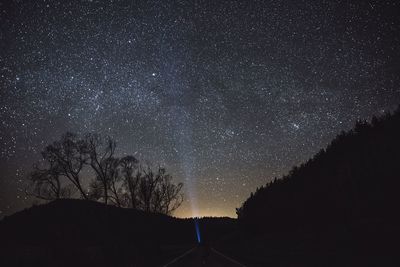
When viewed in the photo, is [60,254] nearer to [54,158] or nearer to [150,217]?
[54,158]

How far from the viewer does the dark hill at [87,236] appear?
18344mm

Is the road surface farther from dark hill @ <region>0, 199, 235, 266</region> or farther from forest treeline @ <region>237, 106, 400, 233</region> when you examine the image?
forest treeline @ <region>237, 106, 400, 233</region>

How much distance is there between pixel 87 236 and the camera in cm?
5366

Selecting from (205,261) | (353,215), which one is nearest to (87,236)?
(205,261)

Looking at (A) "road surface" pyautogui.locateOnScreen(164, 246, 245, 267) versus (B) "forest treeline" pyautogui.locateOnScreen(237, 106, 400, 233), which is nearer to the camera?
(B) "forest treeline" pyautogui.locateOnScreen(237, 106, 400, 233)

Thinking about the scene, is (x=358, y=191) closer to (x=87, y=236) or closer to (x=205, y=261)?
(x=205, y=261)

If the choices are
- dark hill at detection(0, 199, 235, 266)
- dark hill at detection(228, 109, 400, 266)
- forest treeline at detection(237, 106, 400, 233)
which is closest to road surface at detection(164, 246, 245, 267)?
dark hill at detection(228, 109, 400, 266)

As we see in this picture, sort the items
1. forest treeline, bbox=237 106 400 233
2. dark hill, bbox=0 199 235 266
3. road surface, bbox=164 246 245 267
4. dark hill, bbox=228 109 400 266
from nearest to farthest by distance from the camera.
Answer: dark hill, bbox=228 109 400 266
forest treeline, bbox=237 106 400 233
dark hill, bbox=0 199 235 266
road surface, bbox=164 246 245 267

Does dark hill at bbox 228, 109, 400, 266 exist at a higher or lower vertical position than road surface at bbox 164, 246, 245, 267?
higher

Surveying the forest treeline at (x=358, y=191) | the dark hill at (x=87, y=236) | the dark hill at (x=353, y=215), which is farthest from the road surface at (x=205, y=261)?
the forest treeline at (x=358, y=191)

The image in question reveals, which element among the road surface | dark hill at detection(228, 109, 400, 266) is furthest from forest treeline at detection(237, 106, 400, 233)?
the road surface

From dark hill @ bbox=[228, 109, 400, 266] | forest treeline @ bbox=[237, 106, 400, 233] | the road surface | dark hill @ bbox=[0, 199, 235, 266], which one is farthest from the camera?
the road surface

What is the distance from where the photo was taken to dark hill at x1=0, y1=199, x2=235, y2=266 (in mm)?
18344

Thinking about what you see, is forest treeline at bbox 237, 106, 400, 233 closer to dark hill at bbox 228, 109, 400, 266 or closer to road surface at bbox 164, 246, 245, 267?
dark hill at bbox 228, 109, 400, 266
